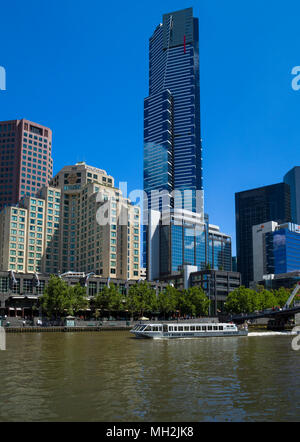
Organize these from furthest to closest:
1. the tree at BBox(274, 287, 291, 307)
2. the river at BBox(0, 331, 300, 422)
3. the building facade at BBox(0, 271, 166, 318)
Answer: the tree at BBox(274, 287, 291, 307)
the building facade at BBox(0, 271, 166, 318)
the river at BBox(0, 331, 300, 422)

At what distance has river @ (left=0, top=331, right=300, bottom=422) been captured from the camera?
24688mm

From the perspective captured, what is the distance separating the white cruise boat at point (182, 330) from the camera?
9119cm

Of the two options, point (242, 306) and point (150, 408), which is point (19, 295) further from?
point (150, 408)

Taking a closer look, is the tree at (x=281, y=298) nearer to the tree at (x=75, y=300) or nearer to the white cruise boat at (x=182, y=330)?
the tree at (x=75, y=300)

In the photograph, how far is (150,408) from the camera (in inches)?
1024

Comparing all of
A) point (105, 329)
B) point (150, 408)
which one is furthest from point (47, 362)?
point (105, 329)

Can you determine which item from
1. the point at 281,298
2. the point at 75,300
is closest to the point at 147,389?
the point at 75,300

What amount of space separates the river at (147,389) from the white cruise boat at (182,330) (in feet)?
130

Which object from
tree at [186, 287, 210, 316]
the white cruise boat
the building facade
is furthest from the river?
tree at [186, 287, 210, 316]

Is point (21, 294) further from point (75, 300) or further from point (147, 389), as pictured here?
point (147, 389)

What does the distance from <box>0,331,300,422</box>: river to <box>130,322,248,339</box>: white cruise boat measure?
39.6m

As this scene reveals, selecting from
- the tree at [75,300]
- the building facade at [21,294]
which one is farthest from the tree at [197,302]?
the tree at [75,300]

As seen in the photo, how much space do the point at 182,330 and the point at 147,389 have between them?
6564 cm

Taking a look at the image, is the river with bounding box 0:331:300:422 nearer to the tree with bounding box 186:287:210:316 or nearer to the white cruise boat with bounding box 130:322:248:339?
the white cruise boat with bounding box 130:322:248:339
